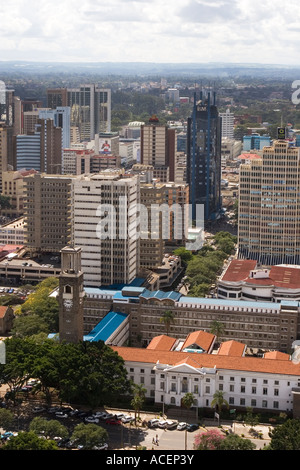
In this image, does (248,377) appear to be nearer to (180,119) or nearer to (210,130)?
(210,130)

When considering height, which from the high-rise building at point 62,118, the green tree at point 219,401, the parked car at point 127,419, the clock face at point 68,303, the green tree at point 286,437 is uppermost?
the high-rise building at point 62,118

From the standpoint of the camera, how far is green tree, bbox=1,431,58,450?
24.5m

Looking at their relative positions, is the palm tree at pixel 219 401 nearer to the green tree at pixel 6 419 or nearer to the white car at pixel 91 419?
the white car at pixel 91 419

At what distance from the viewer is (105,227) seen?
43.4m

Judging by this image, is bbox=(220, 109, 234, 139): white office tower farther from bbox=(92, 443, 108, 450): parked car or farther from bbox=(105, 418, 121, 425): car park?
bbox=(92, 443, 108, 450): parked car

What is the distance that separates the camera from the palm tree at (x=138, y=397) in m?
30.1

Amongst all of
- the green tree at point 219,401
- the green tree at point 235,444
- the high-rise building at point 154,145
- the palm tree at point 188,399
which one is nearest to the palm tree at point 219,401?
the green tree at point 219,401

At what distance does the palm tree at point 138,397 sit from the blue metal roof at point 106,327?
3709 mm

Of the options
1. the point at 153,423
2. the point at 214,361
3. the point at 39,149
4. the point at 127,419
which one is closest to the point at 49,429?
the point at 127,419

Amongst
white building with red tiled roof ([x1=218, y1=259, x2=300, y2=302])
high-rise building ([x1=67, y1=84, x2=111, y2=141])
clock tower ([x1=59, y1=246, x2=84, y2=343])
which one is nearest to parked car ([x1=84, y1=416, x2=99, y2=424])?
clock tower ([x1=59, y1=246, x2=84, y2=343])

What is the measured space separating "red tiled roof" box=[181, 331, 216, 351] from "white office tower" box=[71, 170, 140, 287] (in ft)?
26.5

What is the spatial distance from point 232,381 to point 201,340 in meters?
4.08
